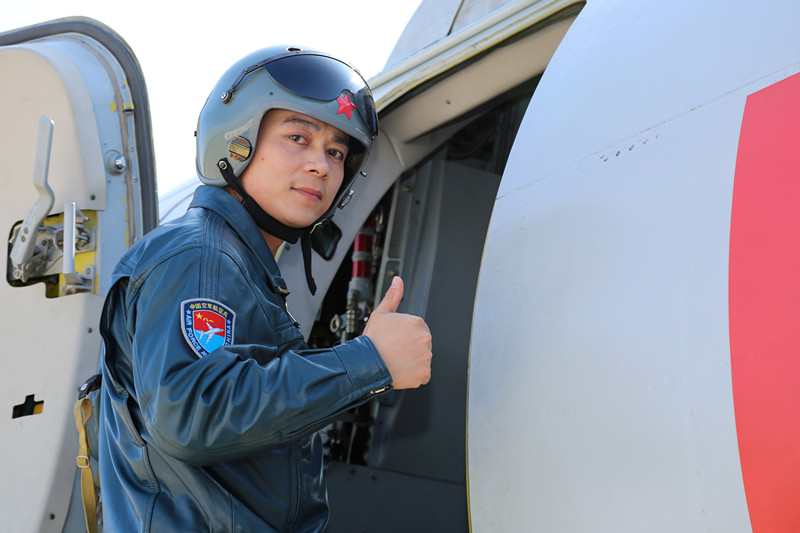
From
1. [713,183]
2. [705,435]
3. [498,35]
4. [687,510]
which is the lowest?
[687,510]

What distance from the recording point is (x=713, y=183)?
132cm

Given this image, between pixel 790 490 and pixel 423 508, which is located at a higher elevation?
pixel 790 490

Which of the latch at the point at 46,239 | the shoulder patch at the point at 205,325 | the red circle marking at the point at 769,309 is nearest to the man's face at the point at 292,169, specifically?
the shoulder patch at the point at 205,325

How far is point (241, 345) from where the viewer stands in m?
1.34

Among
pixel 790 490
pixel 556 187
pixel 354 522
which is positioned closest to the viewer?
pixel 790 490

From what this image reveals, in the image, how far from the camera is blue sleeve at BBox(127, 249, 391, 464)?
1.24m

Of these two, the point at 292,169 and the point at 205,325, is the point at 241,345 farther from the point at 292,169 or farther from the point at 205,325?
the point at 292,169

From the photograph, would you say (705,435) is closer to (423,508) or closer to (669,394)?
(669,394)

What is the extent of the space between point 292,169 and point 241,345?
1.71ft

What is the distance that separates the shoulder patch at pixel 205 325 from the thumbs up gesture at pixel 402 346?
25 centimetres

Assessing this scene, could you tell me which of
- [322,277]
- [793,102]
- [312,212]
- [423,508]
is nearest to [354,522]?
[423,508]

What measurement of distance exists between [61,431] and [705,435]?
2001 mm

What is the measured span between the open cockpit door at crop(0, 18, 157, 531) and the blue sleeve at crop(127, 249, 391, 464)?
49.4 inches

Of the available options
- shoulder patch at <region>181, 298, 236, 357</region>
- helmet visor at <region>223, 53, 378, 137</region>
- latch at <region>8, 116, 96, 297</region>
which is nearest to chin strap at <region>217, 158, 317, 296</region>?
helmet visor at <region>223, 53, 378, 137</region>
